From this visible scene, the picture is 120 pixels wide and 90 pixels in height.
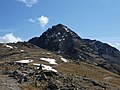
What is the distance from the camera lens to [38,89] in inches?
2498

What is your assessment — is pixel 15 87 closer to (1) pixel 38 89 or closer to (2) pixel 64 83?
(1) pixel 38 89

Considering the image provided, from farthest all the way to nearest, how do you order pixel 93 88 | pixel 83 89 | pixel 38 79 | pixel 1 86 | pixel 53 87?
pixel 93 88 → pixel 83 89 → pixel 38 79 → pixel 53 87 → pixel 1 86

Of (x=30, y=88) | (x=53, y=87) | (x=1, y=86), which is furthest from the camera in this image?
(x=53, y=87)

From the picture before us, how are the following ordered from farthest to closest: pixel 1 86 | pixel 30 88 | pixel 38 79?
pixel 38 79, pixel 30 88, pixel 1 86

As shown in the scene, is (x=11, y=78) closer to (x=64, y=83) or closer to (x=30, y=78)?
(x=30, y=78)

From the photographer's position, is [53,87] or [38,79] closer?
[53,87]

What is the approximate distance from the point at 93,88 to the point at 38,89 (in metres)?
24.7

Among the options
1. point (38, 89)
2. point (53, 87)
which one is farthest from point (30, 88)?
point (53, 87)

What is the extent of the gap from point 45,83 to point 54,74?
11.3 m

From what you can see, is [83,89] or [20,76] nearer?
[20,76]

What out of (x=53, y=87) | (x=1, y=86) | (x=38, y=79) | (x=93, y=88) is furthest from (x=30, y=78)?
(x=93, y=88)

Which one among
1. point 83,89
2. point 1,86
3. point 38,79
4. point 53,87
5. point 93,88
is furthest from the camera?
point 93,88

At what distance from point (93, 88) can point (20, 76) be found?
76.2ft

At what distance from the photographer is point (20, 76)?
233 feet
